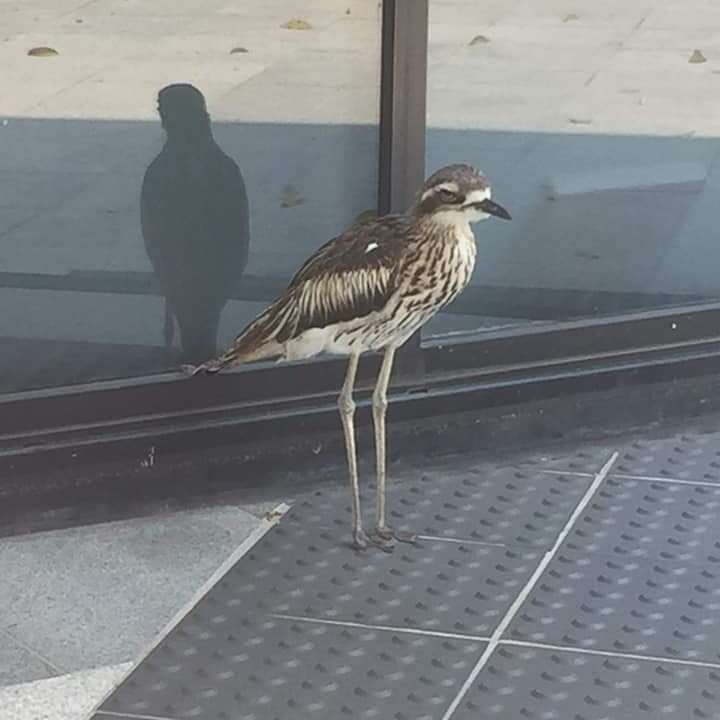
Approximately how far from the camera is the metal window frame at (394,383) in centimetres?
508

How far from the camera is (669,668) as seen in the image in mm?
4254

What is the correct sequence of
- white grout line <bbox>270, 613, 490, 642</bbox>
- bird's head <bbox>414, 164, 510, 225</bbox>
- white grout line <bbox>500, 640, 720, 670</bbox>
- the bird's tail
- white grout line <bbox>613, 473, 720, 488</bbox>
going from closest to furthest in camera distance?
white grout line <bbox>500, 640, 720, 670</bbox> < white grout line <bbox>270, 613, 490, 642</bbox> < bird's head <bbox>414, 164, 510, 225</bbox> < the bird's tail < white grout line <bbox>613, 473, 720, 488</bbox>

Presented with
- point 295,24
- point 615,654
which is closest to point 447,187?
point 295,24

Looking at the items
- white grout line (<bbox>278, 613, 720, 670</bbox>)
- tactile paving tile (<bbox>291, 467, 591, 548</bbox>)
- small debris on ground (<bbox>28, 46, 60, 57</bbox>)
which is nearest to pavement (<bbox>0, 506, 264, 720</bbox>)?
tactile paving tile (<bbox>291, 467, 591, 548</bbox>)

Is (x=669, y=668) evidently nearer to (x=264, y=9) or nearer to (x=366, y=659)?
(x=366, y=659)

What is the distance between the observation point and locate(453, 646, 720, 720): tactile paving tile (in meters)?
4.07

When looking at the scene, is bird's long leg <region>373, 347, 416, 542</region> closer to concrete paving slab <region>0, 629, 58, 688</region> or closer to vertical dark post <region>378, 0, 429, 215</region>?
vertical dark post <region>378, 0, 429, 215</region>

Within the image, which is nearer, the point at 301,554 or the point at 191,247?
the point at 301,554

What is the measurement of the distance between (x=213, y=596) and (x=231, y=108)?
1.47m

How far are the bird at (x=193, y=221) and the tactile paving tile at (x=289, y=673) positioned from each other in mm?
1114

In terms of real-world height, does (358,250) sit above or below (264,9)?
below

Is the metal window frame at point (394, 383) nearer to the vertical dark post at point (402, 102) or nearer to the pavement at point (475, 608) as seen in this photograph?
the vertical dark post at point (402, 102)

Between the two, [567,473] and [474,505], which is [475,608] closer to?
[474,505]

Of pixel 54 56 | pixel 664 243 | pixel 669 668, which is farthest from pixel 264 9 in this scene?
pixel 669 668
